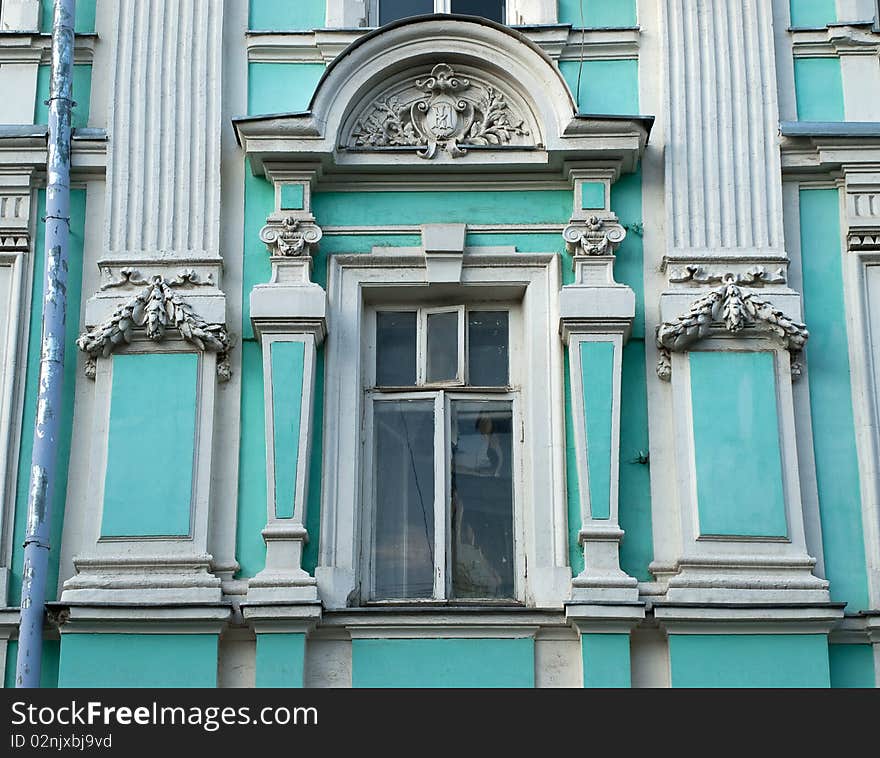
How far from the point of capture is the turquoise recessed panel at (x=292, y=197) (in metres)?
11.2

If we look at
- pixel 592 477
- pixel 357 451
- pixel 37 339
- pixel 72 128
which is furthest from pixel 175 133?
pixel 592 477

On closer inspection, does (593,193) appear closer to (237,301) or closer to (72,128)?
(237,301)

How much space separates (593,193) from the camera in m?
11.1

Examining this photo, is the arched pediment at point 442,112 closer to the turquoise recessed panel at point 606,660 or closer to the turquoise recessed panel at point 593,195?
the turquoise recessed panel at point 593,195

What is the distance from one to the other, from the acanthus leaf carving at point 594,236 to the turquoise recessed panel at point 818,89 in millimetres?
1386

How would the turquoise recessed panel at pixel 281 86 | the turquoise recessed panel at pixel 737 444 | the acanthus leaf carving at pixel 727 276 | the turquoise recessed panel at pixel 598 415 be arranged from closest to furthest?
the turquoise recessed panel at pixel 737 444
the turquoise recessed panel at pixel 598 415
the acanthus leaf carving at pixel 727 276
the turquoise recessed panel at pixel 281 86

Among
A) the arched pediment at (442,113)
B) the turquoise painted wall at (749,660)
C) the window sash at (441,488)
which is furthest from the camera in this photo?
the arched pediment at (442,113)

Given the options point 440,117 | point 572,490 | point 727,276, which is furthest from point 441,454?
point 440,117

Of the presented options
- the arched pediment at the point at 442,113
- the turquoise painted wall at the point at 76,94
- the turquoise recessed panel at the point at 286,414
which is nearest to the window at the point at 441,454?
the turquoise recessed panel at the point at 286,414

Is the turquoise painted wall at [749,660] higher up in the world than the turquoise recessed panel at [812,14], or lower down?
lower down

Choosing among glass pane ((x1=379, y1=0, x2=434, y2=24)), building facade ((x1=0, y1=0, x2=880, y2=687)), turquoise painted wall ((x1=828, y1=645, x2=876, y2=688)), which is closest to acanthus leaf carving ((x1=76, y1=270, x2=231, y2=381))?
building facade ((x1=0, y1=0, x2=880, y2=687))

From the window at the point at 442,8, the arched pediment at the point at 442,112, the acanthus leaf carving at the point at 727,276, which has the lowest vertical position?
the acanthus leaf carving at the point at 727,276

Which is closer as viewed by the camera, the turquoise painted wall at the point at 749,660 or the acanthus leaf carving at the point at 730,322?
the turquoise painted wall at the point at 749,660

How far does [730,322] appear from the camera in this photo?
10.7 meters
